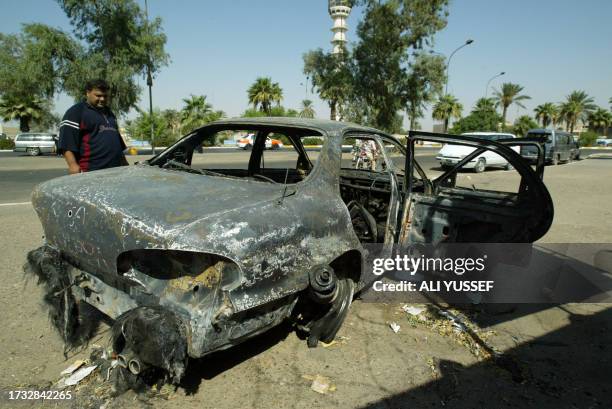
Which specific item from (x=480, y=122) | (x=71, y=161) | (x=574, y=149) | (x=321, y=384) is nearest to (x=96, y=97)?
(x=71, y=161)

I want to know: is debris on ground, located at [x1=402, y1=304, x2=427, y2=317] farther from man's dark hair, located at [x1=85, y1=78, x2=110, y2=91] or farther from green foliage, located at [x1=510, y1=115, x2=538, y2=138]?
green foliage, located at [x1=510, y1=115, x2=538, y2=138]

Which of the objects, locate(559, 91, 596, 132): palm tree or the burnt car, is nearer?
the burnt car

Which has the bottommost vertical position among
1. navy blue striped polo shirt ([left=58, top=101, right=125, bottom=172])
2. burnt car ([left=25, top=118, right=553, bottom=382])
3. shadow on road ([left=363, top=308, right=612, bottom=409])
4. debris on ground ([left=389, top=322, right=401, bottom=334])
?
shadow on road ([left=363, top=308, right=612, bottom=409])

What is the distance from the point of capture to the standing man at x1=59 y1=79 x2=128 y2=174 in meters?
3.98

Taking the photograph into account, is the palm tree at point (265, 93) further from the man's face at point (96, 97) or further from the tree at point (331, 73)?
the man's face at point (96, 97)

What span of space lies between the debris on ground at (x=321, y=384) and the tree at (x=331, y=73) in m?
20.4

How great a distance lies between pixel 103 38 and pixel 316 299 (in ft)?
84.0

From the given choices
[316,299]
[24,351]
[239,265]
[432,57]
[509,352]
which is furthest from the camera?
[432,57]

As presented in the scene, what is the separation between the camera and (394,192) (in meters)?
3.67

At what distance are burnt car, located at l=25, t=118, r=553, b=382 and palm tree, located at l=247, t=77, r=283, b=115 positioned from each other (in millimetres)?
55814

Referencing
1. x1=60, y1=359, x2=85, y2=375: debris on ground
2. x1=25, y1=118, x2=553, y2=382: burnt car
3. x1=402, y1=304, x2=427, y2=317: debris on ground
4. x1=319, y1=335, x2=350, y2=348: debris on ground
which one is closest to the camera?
x1=25, y1=118, x2=553, y2=382: burnt car

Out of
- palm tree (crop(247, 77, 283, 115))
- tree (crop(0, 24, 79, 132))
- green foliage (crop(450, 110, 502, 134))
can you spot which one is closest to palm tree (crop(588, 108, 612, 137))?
green foliage (crop(450, 110, 502, 134))

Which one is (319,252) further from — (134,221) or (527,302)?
(527,302)

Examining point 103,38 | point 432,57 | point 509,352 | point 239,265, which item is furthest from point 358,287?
point 103,38
